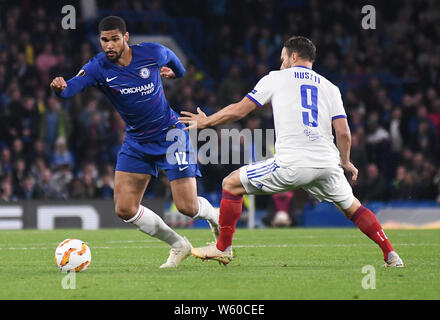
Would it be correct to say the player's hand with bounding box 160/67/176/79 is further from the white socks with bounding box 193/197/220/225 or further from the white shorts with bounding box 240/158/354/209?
the white shorts with bounding box 240/158/354/209

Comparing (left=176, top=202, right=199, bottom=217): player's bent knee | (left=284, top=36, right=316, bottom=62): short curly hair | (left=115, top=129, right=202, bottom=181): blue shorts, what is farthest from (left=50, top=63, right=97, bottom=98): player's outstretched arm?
(left=284, top=36, right=316, bottom=62): short curly hair

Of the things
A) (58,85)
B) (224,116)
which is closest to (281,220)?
(224,116)

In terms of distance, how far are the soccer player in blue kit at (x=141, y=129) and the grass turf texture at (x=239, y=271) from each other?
489 mm

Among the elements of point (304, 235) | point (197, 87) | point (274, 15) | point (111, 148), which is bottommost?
point (304, 235)

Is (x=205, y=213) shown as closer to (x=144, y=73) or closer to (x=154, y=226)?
(x=154, y=226)

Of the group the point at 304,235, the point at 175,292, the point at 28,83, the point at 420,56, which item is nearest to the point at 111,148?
the point at 28,83

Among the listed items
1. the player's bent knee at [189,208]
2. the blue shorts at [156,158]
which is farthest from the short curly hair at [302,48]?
the player's bent knee at [189,208]

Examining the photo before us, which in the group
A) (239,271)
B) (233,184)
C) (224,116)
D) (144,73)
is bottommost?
(239,271)

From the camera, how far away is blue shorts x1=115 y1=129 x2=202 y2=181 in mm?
8180

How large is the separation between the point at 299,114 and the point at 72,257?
7.51ft

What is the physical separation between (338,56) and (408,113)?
2.73 m

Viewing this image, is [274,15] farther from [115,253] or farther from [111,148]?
[115,253]

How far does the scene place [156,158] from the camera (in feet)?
27.0
